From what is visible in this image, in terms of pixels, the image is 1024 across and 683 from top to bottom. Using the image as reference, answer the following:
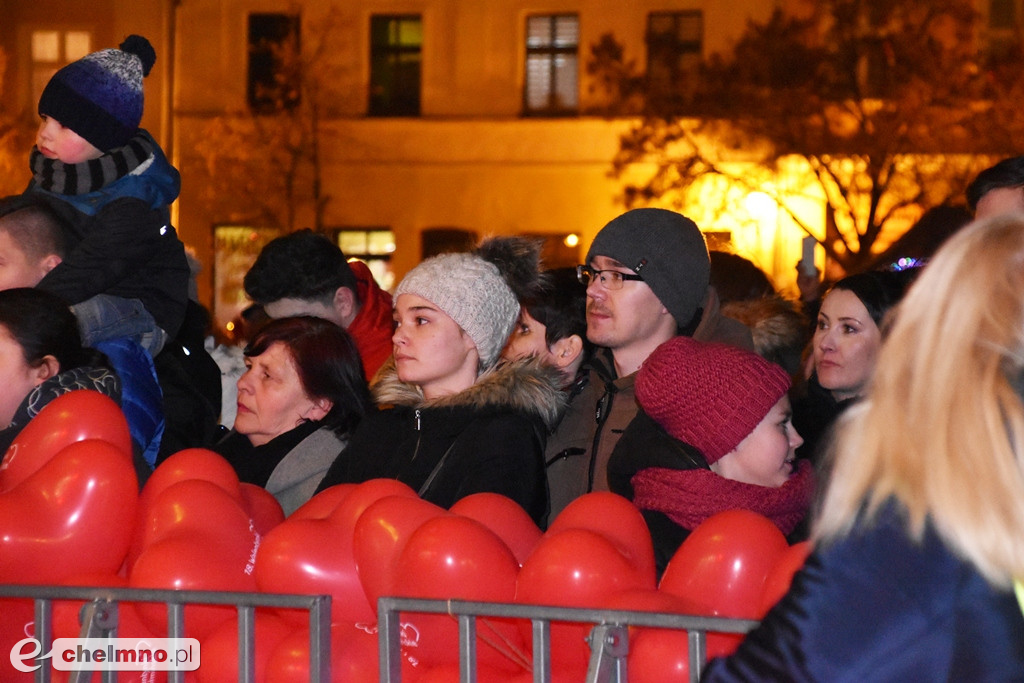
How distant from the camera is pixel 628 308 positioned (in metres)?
3.80

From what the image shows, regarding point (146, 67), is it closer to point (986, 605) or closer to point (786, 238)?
point (986, 605)

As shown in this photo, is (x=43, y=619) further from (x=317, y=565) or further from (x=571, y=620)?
(x=571, y=620)

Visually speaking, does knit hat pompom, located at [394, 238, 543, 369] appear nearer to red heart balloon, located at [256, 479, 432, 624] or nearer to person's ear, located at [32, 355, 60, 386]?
person's ear, located at [32, 355, 60, 386]

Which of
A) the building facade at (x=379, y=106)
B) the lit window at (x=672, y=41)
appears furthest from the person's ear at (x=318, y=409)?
the lit window at (x=672, y=41)

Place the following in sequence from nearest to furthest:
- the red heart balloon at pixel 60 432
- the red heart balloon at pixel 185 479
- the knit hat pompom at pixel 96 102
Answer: the red heart balloon at pixel 185 479
the red heart balloon at pixel 60 432
the knit hat pompom at pixel 96 102

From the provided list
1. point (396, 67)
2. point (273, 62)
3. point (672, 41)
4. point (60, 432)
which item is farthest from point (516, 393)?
point (396, 67)

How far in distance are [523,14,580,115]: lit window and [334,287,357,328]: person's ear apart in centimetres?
1568

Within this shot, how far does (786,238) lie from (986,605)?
18862 mm

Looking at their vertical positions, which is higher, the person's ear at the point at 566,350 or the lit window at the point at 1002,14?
the lit window at the point at 1002,14

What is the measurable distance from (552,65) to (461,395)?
1789cm

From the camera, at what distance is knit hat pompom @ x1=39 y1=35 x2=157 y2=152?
3947mm

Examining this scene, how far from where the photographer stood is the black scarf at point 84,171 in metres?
3.96

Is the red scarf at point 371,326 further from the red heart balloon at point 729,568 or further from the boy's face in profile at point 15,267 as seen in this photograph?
the red heart balloon at point 729,568

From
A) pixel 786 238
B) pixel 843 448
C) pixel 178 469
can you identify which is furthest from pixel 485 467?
pixel 786 238
